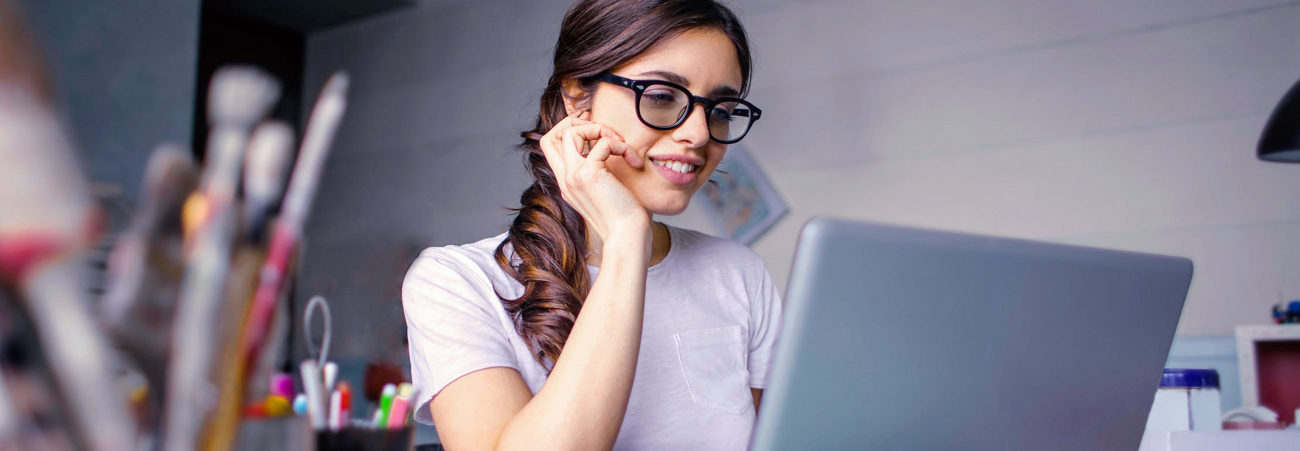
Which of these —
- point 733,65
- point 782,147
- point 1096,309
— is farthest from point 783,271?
point 1096,309

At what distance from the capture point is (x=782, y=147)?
3092mm

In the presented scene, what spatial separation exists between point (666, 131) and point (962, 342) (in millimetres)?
560

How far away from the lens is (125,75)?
277 centimetres

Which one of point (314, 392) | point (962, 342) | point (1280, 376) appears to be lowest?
point (1280, 376)

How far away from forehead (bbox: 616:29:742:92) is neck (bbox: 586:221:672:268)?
0.20 m

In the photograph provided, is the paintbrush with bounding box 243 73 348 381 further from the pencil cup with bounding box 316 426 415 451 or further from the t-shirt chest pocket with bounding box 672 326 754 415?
the t-shirt chest pocket with bounding box 672 326 754 415

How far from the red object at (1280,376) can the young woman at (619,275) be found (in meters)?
A: 1.57

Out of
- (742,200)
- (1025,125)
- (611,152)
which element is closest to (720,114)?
(611,152)

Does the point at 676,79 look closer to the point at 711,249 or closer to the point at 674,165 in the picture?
the point at 674,165

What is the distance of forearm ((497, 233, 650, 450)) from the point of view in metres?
0.82

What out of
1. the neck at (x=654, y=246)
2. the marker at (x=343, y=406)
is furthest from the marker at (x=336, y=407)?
the neck at (x=654, y=246)

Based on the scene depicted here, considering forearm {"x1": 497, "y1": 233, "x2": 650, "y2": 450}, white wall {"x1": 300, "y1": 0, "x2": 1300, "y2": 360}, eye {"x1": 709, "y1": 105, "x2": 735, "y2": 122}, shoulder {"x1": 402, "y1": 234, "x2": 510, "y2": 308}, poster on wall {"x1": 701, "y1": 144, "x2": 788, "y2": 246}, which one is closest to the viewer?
forearm {"x1": 497, "y1": 233, "x2": 650, "y2": 450}

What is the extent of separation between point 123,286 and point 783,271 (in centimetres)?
286

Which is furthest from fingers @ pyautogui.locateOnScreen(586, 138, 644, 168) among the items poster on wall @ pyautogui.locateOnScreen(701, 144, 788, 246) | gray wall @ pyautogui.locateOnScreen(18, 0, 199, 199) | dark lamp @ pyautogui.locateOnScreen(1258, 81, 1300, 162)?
gray wall @ pyautogui.locateOnScreen(18, 0, 199, 199)
